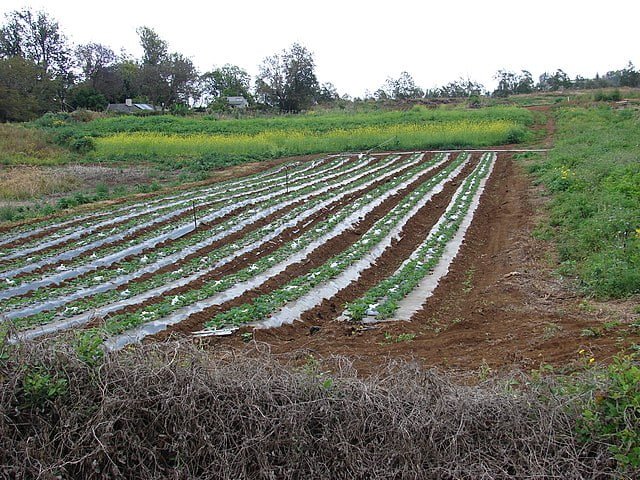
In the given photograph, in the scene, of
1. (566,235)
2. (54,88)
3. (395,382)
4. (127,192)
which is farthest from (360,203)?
(54,88)

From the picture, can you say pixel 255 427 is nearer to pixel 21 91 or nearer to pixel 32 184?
pixel 32 184

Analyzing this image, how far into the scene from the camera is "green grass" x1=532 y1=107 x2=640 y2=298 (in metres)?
7.25

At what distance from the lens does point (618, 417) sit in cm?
328

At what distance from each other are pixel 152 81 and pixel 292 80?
16377 millimetres

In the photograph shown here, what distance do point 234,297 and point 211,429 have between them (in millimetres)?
4337

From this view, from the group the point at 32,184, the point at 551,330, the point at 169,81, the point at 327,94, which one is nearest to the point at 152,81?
the point at 169,81

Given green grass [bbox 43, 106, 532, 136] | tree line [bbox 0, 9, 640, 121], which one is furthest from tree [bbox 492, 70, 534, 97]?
green grass [bbox 43, 106, 532, 136]

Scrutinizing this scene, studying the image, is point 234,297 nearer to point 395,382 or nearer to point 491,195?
point 395,382

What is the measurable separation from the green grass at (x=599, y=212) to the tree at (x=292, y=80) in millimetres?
36581

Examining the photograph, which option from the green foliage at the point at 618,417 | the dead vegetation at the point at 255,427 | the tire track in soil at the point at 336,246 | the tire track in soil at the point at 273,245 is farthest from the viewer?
the tire track in soil at the point at 273,245

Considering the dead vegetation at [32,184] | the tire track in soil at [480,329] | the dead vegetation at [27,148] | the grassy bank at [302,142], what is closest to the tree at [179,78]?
the dead vegetation at [27,148]

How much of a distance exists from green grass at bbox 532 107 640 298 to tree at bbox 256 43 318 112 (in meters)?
36.6

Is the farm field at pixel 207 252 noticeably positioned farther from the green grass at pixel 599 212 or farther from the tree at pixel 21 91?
the tree at pixel 21 91

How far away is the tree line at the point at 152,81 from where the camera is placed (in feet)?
158
